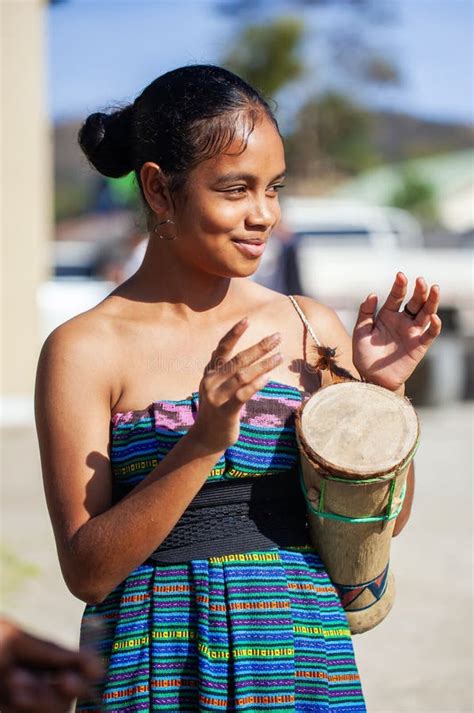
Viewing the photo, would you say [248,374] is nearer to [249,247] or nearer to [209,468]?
[209,468]

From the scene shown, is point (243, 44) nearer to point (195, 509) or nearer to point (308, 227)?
point (308, 227)

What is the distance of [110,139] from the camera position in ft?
7.61

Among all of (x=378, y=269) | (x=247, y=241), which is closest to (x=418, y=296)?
(x=247, y=241)

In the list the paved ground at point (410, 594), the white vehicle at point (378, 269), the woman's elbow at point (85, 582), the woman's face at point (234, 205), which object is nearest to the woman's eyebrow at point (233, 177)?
the woman's face at point (234, 205)

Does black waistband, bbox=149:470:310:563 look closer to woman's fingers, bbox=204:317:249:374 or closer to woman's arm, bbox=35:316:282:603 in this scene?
woman's arm, bbox=35:316:282:603

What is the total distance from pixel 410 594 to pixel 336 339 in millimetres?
3634

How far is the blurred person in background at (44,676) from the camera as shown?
3.93 ft

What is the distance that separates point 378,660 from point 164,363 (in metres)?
3.04

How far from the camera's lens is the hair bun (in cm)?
231

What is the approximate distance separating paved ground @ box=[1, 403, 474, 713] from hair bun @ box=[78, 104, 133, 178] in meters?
2.75

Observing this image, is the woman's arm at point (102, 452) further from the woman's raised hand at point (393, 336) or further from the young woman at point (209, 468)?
the woman's raised hand at point (393, 336)

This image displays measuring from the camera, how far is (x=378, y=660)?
4809 millimetres

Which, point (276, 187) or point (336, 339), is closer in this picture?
point (276, 187)

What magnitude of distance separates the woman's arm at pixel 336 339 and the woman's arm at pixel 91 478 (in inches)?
17.8
